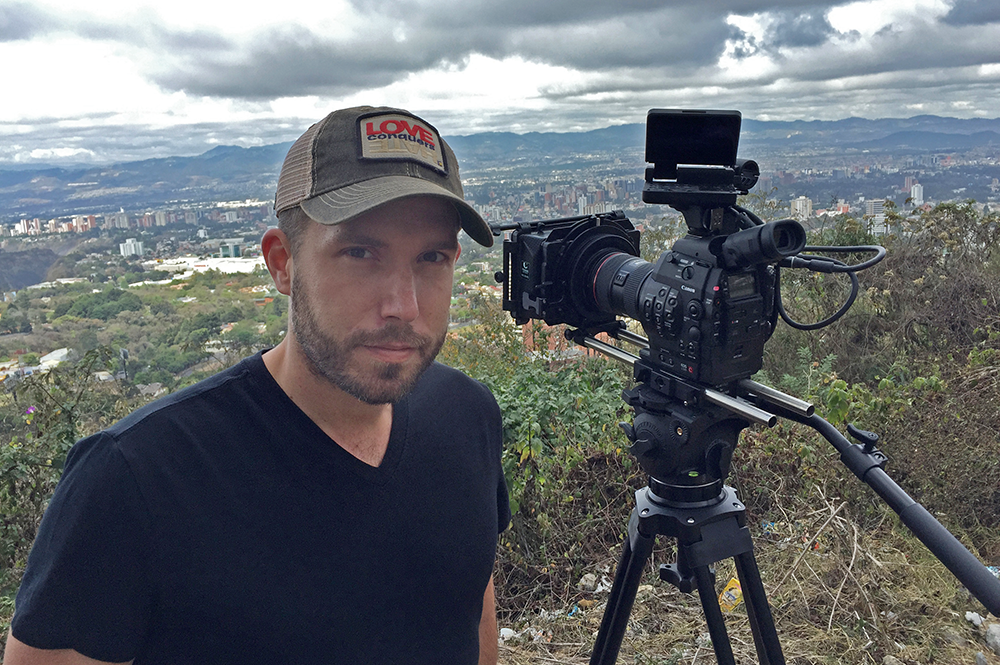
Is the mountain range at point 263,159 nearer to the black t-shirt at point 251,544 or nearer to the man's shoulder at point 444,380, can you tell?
the man's shoulder at point 444,380

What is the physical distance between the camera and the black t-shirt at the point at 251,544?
0.95 m

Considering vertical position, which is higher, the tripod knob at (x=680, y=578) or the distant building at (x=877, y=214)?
the distant building at (x=877, y=214)

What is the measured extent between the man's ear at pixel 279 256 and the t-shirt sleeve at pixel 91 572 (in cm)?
44

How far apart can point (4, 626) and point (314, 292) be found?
8.05 ft

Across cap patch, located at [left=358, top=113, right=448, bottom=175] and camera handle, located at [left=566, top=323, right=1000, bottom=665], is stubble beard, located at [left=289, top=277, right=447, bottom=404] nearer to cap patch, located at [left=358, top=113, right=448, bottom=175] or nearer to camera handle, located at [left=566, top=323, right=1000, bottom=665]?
cap patch, located at [left=358, top=113, right=448, bottom=175]

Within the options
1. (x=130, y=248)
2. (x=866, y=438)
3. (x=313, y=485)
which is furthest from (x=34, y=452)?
(x=130, y=248)

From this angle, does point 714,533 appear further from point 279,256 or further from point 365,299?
point 279,256

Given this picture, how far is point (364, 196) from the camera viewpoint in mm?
1137

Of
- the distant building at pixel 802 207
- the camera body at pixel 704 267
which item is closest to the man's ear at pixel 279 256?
the camera body at pixel 704 267

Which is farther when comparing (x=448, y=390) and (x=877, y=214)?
(x=877, y=214)

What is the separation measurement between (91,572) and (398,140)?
852mm

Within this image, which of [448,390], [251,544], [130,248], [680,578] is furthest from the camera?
[130,248]

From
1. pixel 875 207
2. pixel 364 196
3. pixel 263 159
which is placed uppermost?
pixel 263 159

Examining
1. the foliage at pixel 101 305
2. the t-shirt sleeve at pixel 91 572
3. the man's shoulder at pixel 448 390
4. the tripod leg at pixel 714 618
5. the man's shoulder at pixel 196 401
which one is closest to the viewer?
the t-shirt sleeve at pixel 91 572
